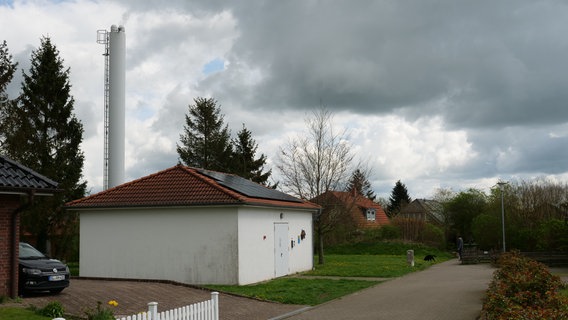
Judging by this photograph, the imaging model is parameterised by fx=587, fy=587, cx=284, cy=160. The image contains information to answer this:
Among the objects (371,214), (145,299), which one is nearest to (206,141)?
(371,214)

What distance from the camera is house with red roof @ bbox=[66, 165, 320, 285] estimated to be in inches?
828

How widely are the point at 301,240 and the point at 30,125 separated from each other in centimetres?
1648

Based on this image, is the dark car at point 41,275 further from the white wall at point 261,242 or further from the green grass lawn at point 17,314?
the white wall at point 261,242

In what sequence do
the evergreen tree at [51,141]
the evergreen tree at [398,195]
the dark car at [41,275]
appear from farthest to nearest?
the evergreen tree at [398,195]
the evergreen tree at [51,141]
the dark car at [41,275]

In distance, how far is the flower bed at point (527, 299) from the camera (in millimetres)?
8688

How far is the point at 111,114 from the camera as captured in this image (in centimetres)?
3759

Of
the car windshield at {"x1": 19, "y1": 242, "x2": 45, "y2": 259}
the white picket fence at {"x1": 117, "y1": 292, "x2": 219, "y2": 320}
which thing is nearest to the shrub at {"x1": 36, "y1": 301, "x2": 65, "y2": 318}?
the white picket fence at {"x1": 117, "y1": 292, "x2": 219, "y2": 320}

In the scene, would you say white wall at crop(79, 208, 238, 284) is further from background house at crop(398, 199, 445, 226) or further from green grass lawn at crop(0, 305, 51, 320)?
background house at crop(398, 199, 445, 226)

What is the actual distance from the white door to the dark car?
31.7 feet

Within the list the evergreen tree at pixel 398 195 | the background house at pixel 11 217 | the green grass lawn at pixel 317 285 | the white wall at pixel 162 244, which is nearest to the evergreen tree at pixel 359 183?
the green grass lawn at pixel 317 285

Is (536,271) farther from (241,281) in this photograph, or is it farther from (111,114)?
(111,114)

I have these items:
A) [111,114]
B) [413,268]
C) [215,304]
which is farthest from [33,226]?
[215,304]

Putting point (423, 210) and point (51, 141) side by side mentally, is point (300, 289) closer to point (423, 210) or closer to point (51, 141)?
point (51, 141)

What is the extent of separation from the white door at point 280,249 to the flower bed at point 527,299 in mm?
10638
